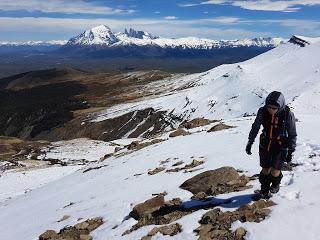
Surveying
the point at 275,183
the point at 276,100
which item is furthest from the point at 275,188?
the point at 276,100

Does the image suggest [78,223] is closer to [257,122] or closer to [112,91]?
[257,122]

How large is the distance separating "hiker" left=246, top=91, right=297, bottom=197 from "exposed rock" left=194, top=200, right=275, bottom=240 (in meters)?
0.84

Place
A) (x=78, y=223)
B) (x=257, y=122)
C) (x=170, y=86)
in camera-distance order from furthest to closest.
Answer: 1. (x=170, y=86)
2. (x=78, y=223)
3. (x=257, y=122)

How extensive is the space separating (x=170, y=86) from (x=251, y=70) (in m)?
40.4

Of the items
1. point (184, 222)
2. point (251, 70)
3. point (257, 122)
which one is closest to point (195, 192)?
point (184, 222)

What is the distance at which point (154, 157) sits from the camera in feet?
86.9

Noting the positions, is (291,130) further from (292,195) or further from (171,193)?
(171,193)

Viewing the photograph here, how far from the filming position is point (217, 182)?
15.6m

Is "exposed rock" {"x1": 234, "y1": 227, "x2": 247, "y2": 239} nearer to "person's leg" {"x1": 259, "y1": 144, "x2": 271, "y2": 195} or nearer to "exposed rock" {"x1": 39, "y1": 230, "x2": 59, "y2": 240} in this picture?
"person's leg" {"x1": 259, "y1": 144, "x2": 271, "y2": 195}

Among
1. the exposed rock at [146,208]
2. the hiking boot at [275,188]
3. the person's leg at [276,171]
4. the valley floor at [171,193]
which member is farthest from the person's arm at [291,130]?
the exposed rock at [146,208]

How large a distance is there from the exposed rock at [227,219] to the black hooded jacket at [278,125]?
5.06ft

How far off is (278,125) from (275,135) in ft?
0.89

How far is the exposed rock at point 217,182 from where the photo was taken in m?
14.8

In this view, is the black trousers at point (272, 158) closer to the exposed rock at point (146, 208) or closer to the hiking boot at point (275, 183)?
the hiking boot at point (275, 183)
